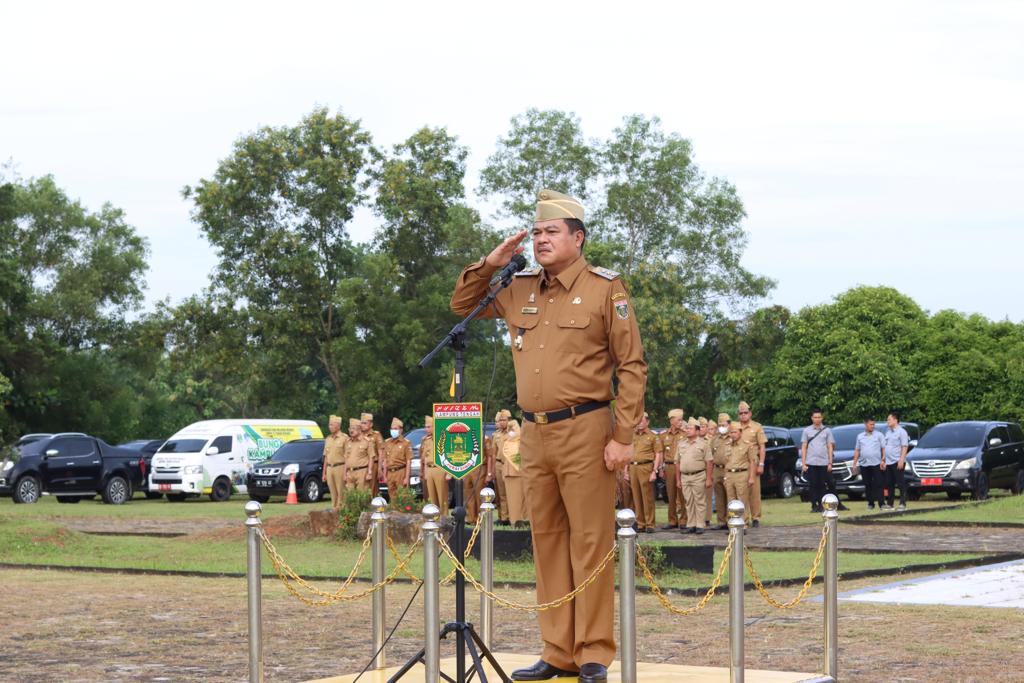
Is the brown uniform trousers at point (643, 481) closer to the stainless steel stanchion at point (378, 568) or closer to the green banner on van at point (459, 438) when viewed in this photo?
the stainless steel stanchion at point (378, 568)

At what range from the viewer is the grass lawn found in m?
17.4

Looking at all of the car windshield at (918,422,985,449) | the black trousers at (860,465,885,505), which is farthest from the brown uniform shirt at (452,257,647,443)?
the car windshield at (918,422,985,449)

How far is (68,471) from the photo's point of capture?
36656 millimetres

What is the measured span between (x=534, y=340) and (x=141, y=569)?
475 inches

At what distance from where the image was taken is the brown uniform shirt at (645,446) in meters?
25.5

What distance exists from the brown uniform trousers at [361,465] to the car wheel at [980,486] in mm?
12845

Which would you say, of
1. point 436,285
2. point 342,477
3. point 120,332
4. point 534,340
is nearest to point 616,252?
point 436,285

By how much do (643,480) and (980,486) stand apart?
397 inches

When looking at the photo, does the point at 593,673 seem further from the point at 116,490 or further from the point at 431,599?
the point at 116,490

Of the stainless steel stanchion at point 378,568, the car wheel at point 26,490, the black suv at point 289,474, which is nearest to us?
the stainless steel stanchion at point 378,568

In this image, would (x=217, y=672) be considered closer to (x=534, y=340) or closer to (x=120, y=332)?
(x=534, y=340)

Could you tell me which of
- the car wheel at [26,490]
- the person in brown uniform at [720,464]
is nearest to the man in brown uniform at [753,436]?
the person in brown uniform at [720,464]

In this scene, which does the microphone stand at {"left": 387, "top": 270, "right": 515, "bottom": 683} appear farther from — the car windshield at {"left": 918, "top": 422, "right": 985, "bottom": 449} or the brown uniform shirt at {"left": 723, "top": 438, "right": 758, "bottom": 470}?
the car windshield at {"left": 918, "top": 422, "right": 985, "bottom": 449}

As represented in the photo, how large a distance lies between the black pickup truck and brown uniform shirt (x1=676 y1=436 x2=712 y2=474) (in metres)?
17.6
